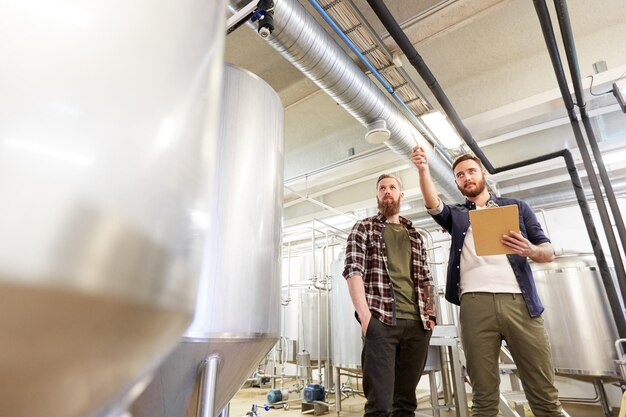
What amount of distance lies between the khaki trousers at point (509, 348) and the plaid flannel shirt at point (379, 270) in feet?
0.70

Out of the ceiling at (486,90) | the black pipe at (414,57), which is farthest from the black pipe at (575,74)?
the black pipe at (414,57)

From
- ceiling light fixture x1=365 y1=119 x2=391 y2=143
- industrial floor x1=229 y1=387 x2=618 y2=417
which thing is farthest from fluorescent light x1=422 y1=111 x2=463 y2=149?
industrial floor x1=229 y1=387 x2=618 y2=417

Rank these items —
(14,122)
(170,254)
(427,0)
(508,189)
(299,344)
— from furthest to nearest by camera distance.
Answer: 1. (299,344)
2. (508,189)
3. (427,0)
4. (170,254)
5. (14,122)

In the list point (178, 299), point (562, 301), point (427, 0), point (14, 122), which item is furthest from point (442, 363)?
point (14, 122)

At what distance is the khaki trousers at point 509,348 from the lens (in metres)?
1.25

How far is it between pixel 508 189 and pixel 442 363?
243cm

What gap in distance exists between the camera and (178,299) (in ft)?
1.25

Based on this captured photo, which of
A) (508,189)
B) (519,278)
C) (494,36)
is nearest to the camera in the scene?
(519,278)

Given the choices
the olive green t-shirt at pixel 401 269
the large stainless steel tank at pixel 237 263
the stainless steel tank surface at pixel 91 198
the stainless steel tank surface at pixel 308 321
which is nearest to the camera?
the stainless steel tank surface at pixel 91 198

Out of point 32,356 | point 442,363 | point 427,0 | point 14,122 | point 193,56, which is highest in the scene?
point 427,0

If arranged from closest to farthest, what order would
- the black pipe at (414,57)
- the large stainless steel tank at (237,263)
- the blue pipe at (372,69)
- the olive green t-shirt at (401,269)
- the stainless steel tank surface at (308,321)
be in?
the large stainless steel tank at (237,263), the olive green t-shirt at (401,269), the black pipe at (414,57), the blue pipe at (372,69), the stainless steel tank surface at (308,321)

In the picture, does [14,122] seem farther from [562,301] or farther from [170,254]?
[562,301]

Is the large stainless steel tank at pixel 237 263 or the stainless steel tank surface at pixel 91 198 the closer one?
the stainless steel tank surface at pixel 91 198

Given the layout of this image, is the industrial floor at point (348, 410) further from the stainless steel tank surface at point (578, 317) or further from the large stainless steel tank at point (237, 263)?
the large stainless steel tank at point (237, 263)
